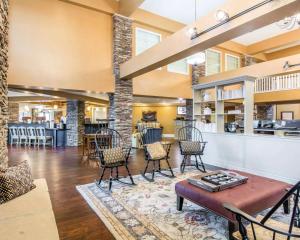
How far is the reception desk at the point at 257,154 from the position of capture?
4.02m

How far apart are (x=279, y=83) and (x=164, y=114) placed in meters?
8.84

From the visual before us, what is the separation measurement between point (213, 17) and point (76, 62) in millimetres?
4146

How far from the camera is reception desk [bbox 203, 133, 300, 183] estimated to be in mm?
4023

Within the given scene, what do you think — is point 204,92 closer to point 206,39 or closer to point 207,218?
point 206,39

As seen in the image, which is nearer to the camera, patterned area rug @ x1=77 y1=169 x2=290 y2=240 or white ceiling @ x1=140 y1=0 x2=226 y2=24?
patterned area rug @ x1=77 y1=169 x2=290 y2=240

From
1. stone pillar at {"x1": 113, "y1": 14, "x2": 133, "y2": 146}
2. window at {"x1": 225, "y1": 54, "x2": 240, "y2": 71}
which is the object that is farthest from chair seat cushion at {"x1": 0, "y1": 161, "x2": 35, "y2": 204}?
window at {"x1": 225, "y1": 54, "x2": 240, "y2": 71}

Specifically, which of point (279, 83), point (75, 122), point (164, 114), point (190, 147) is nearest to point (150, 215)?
point (190, 147)

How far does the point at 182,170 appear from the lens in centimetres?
501

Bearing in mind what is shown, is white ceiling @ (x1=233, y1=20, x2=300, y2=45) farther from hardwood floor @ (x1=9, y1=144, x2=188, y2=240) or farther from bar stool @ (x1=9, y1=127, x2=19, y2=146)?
bar stool @ (x1=9, y1=127, x2=19, y2=146)

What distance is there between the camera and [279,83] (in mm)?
7875

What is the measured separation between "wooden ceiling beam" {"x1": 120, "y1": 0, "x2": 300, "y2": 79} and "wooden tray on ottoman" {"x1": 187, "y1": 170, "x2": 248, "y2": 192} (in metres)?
2.27

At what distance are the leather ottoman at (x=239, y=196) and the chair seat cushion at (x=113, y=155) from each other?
1.53 m

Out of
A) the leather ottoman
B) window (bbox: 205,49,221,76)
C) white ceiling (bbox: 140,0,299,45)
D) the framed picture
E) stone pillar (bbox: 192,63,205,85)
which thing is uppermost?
white ceiling (bbox: 140,0,299,45)

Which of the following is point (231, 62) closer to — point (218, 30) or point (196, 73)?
point (196, 73)
